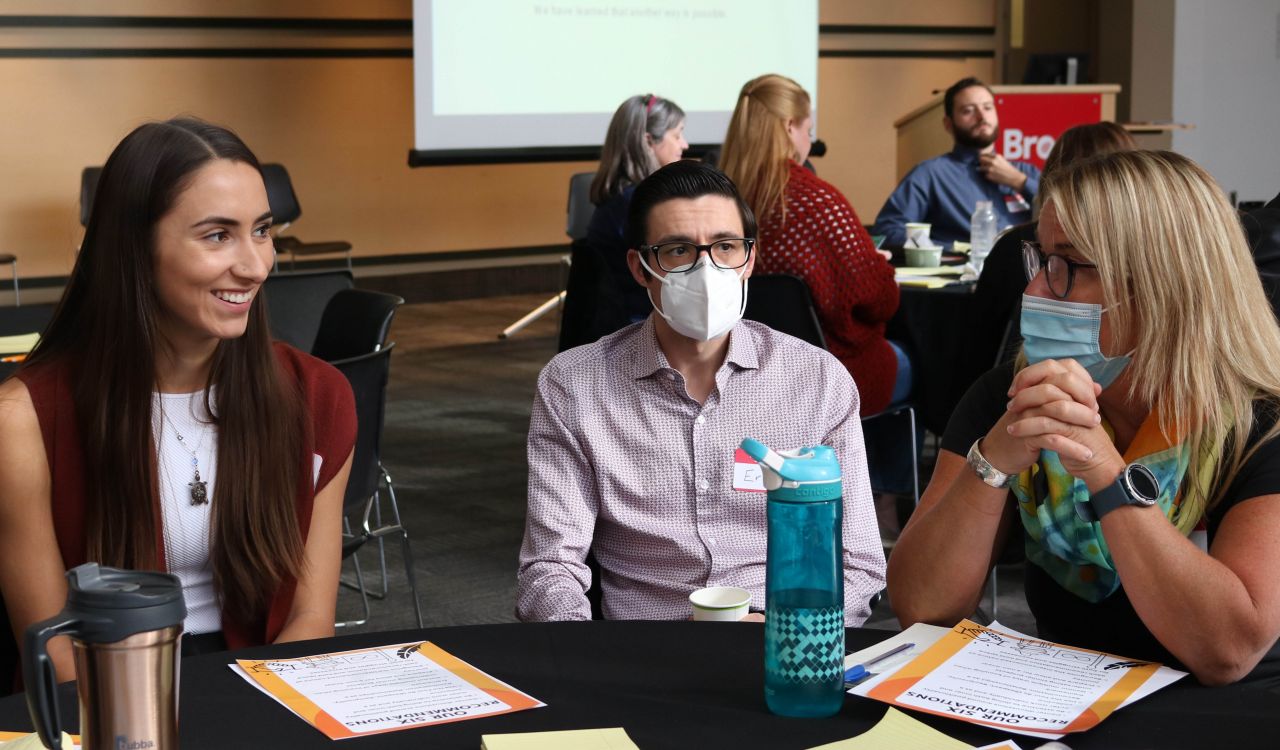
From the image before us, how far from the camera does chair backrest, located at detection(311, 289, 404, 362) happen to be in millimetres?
3131

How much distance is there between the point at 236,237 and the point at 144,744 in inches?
38.1

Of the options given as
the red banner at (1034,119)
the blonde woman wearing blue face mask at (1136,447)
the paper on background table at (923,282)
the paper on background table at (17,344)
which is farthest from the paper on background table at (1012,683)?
the red banner at (1034,119)

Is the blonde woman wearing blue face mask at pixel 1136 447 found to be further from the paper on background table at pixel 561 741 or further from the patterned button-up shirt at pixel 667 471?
the paper on background table at pixel 561 741

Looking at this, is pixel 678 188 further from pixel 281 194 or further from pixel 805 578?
pixel 281 194

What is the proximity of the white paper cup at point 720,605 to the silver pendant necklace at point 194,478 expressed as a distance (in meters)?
0.76

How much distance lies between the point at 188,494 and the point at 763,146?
2.39 meters

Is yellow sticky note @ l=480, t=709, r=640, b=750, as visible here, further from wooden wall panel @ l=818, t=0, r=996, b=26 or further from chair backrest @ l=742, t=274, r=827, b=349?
wooden wall panel @ l=818, t=0, r=996, b=26

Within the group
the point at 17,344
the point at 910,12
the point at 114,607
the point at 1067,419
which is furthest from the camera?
the point at 910,12

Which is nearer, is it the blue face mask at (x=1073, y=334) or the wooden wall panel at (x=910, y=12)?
the blue face mask at (x=1073, y=334)

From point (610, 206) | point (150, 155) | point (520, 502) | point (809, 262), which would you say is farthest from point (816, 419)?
point (520, 502)

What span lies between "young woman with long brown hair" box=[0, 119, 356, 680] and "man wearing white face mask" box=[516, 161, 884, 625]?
1.18ft

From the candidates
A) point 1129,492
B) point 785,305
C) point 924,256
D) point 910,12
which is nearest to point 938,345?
point 924,256

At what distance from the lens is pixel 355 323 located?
323cm

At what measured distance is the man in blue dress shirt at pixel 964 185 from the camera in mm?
5594
